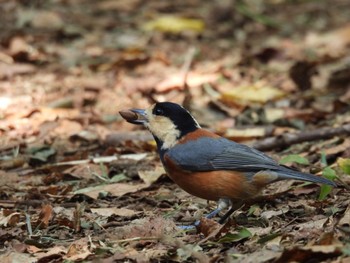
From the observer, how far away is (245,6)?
1106 centimetres

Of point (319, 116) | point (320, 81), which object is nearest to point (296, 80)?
point (320, 81)

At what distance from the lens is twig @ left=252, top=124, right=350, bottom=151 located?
6.38 meters

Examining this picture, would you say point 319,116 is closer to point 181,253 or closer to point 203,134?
point 203,134

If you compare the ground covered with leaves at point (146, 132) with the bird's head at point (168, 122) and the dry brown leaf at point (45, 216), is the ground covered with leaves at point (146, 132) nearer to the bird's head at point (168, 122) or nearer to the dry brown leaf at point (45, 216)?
the dry brown leaf at point (45, 216)

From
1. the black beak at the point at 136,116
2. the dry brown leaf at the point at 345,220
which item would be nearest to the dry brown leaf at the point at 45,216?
the black beak at the point at 136,116

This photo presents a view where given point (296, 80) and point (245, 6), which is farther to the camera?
point (245, 6)

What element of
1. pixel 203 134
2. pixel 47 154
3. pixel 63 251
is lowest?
pixel 47 154

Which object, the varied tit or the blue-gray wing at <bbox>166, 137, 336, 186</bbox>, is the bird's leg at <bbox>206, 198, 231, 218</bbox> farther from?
the blue-gray wing at <bbox>166, 137, 336, 186</bbox>

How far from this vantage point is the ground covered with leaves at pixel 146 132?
4.35 metres

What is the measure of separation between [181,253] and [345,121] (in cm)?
323

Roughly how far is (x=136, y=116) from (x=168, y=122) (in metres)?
0.34

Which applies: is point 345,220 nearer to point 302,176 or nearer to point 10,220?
point 302,176

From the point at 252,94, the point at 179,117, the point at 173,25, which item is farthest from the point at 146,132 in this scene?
the point at 173,25

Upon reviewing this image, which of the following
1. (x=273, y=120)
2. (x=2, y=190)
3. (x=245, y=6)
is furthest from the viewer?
(x=245, y=6)
